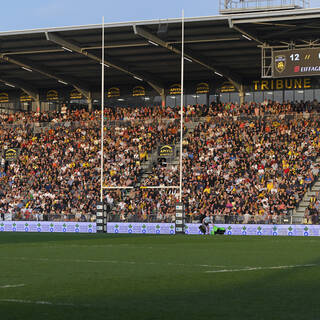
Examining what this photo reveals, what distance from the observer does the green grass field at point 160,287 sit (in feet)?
24.7

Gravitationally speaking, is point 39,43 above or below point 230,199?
above

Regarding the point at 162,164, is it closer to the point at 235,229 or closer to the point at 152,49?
the point at 152,49

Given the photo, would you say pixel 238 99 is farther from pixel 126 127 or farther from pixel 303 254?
pixel 303 254

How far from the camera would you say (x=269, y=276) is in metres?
11.2

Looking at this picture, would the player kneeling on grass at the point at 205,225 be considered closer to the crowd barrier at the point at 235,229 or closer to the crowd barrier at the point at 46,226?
the crowd barrier at the point at 235,229

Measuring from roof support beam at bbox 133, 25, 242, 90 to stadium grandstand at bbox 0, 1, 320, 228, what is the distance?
0.09 m

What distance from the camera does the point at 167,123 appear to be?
44188mm

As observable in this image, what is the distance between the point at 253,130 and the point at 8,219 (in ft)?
46.5

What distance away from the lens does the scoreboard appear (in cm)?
3447

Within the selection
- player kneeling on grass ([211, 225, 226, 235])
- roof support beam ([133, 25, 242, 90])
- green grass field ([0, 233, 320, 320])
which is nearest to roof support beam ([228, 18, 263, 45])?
roof support beam ([133, 25, 242, 90])

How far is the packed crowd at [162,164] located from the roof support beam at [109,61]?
1.94 metres

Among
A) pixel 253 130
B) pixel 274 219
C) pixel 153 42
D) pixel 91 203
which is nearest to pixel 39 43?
pixel 153 42

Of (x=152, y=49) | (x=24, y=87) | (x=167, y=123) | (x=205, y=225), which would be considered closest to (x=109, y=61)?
(x=152, y=49)

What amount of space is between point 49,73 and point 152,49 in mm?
9112
